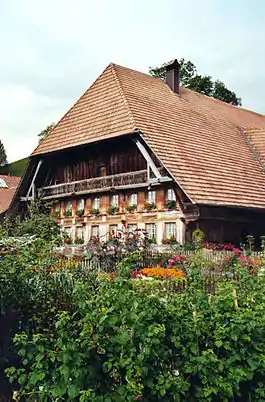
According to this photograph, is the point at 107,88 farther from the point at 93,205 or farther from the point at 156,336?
the point at 156,336

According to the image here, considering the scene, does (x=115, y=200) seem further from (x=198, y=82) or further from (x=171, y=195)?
(x=198, y=82)

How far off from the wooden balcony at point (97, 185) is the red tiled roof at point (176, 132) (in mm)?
1638

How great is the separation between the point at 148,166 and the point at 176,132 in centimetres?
296

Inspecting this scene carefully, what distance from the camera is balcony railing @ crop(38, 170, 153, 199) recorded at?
18266 millimetres

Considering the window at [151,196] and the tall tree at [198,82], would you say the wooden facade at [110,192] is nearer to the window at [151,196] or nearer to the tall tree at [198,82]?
the window at [151,196]

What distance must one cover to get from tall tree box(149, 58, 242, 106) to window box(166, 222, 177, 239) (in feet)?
80.4

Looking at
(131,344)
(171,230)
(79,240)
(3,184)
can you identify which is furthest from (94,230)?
(131,344)

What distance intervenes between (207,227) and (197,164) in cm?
242

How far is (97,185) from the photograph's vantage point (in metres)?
20.1

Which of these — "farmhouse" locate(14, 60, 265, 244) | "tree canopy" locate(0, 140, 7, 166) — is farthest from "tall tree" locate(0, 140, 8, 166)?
"farmhouse" locate(14, 60, 265, 244)

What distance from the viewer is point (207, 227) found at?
55.7ft

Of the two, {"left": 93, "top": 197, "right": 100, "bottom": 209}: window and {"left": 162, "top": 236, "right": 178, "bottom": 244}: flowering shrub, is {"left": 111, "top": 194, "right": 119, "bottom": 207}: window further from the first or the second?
{"left": 162, "top": 236, "right": 178, "bottom": 244}: flowering shrub

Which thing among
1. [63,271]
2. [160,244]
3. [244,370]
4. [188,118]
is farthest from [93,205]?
[244,370]

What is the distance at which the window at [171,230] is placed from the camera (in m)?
17.0
